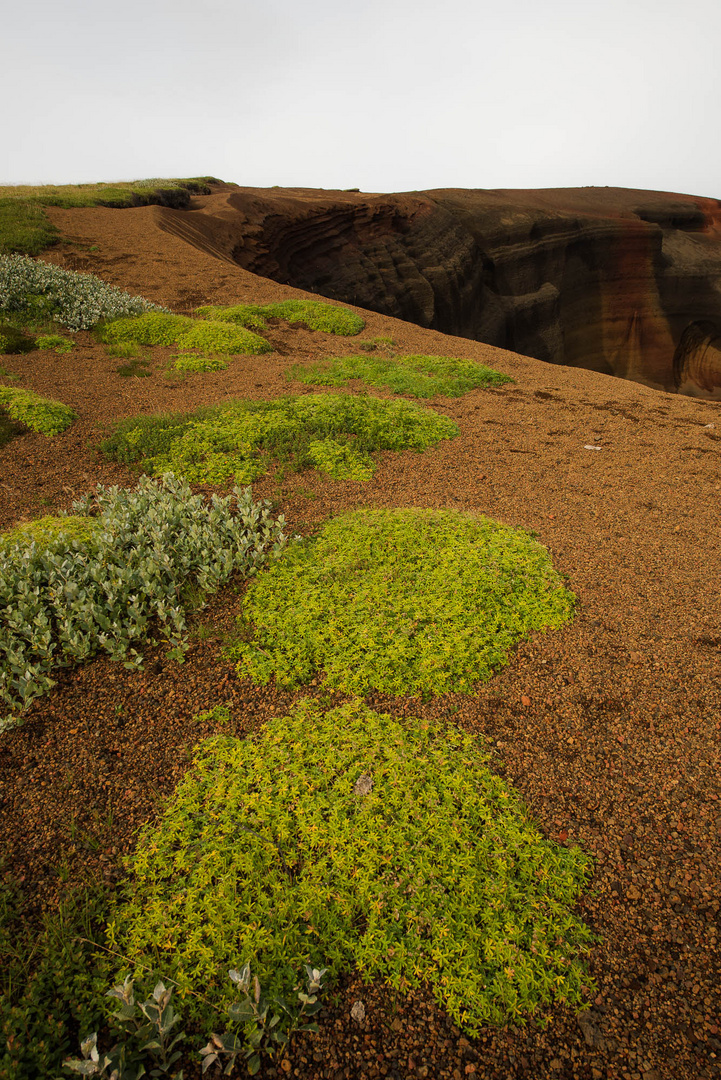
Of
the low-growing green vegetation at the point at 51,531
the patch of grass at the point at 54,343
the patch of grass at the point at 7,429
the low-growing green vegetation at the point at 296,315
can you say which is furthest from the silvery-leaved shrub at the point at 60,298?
the low-growing green vegetation at the point at 51,531

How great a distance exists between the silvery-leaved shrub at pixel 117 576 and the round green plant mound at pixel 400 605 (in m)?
0.56

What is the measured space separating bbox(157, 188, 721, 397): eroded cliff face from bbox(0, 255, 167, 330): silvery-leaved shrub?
8.18 m

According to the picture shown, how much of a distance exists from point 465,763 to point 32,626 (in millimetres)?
3465

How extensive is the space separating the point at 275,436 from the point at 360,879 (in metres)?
6.35

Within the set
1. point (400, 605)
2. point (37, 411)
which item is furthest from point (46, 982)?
point (37, 411)

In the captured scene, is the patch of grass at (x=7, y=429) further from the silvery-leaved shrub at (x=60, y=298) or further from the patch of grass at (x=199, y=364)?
the silvery-leaved shrub at (x=60, y=298)

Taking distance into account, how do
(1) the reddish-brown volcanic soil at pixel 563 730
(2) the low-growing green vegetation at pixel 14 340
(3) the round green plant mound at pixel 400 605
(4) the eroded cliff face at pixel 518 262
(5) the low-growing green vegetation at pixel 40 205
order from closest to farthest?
1. (1) the reddish-brown volcanic soil at pixel 563 730
2. (3) the round green plant mound at pixel 400 605
3. (2) the low-growing green vegetation at pixel 14 340
4. (5) the low-growing green vegetation at pixel 40 205
5. (4) the eroded cliff face at pixel 518 262

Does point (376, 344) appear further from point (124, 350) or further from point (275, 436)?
point (275, 436)

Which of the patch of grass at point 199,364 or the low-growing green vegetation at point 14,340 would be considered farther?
the low-growing green vegetation at point 14,340

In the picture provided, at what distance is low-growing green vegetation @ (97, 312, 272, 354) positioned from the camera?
12219 mm

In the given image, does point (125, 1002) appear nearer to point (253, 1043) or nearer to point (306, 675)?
point (253, 1043)

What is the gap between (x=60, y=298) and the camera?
1333 centimetres

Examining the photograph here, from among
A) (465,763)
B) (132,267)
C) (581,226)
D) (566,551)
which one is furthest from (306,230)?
(465,763)

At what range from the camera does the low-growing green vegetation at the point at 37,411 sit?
8453 mm
